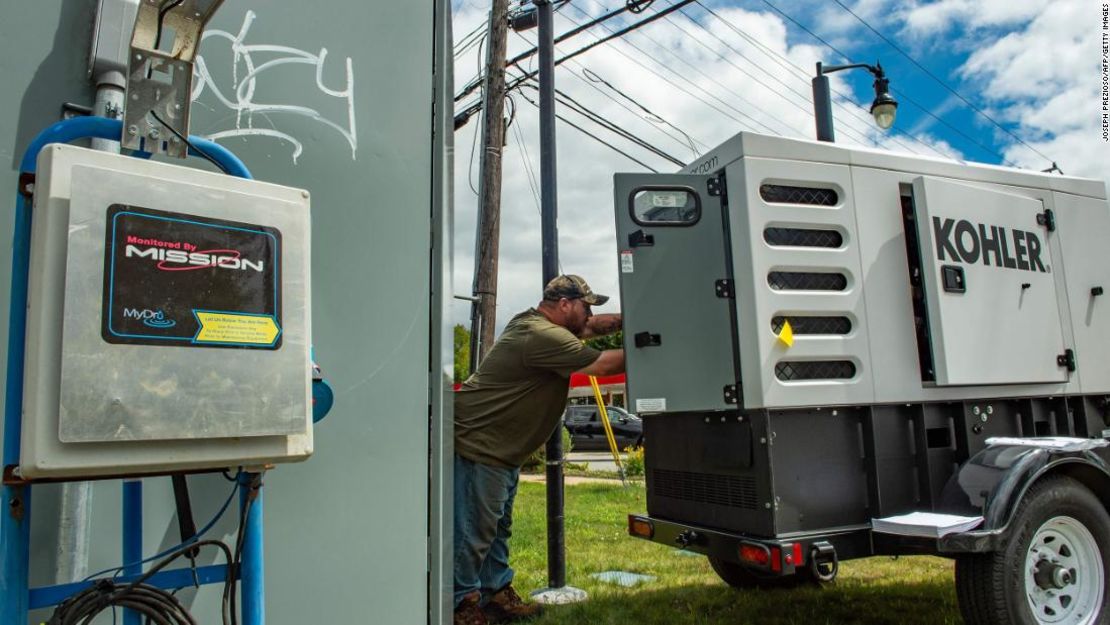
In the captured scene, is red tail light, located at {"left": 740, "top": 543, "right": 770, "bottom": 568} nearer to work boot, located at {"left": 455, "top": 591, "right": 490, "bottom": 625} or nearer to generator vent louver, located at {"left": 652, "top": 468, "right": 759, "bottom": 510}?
generator vent louver, located at {"left": 652, "top": 468, "right": 759, "bottom": 510}

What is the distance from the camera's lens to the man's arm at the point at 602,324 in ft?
14.3

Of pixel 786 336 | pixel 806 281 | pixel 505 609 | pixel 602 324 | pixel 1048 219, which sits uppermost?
pixel 1048 219

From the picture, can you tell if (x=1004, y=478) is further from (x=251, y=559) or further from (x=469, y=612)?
(x=251, y=559)

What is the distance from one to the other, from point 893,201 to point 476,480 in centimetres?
283

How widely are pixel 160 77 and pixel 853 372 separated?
11.1 feet

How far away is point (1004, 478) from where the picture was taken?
3.40 meters

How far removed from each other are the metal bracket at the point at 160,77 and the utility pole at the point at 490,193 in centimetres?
637

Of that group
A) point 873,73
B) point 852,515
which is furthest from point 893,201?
point 873,73

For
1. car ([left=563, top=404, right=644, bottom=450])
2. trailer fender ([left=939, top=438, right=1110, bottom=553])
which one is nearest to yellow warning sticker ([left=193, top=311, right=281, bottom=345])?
trailer fender ([left=939, top=438, right=1110, bottom=553])

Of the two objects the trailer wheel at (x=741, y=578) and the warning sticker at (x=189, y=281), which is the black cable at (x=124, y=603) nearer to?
the warning sticker at (x=189, y=281)

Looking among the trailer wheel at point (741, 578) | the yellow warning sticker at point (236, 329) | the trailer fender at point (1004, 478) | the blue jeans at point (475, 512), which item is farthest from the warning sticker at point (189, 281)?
the trailer wheel at point (741, 578)

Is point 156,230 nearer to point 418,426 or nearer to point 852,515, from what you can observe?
point 418,426

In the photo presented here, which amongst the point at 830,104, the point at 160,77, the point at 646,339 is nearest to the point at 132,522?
the point at 160,77

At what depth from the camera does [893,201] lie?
13.0 ft
